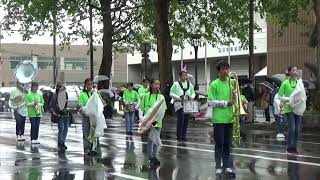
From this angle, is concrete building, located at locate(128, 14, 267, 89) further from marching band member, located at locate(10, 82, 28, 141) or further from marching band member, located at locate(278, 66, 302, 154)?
marching band member, located at locate(278, 66, 302, 154)

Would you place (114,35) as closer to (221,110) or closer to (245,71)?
(221,110)

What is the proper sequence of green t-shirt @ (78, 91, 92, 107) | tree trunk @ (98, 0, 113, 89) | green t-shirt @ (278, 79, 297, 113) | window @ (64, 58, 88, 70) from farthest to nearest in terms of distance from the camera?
window @ (64, 58, 88, 70) → tree trunk @ (98, 0, 113, 89) → green t-shirt @ (78, 91, 92, 107) → green t-shirt @ (278, 79, 297, 113)

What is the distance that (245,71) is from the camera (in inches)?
2827

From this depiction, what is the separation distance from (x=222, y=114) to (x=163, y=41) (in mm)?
17880

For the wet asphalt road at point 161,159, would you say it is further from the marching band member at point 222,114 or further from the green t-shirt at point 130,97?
the green t-shirt at point 130,97

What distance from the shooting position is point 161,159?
12461 millimetres

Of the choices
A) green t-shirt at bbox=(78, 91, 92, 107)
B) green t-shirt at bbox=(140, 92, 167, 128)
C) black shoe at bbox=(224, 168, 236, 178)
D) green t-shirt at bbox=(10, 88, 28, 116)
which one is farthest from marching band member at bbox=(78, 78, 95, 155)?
black shoe at bbox=(224, 168, 236, 178)

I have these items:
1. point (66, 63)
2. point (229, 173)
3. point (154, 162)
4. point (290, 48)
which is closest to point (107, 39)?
point (154, 162)

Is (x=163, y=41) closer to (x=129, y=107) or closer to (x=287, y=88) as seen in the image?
(x=129, y=107)

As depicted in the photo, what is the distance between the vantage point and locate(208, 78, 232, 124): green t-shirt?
10133 mm

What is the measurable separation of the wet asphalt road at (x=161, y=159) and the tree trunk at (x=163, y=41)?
10837 millimetres

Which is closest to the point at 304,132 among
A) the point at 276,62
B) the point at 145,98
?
the point at 145,98

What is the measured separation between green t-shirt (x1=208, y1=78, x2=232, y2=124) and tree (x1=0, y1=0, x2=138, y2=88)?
23.4 m

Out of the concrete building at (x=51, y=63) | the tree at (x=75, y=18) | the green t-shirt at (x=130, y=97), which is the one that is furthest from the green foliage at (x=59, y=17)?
the concrete building at (x=51, y=63)
